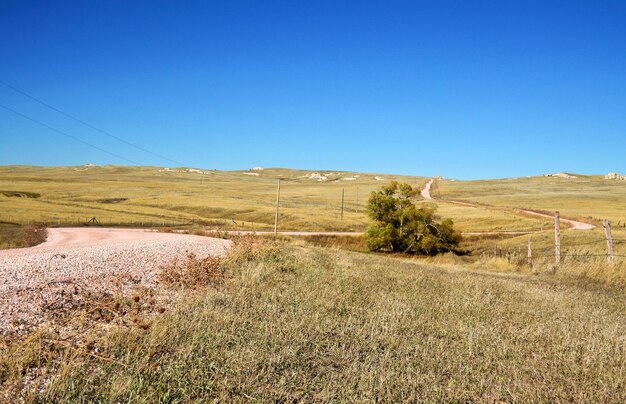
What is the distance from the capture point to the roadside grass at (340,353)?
496 centimetres

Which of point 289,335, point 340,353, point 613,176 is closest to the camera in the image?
point 340,353

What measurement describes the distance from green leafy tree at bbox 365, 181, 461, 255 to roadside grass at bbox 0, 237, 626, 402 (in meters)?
29.6

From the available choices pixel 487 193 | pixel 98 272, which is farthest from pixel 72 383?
pixel 487 193

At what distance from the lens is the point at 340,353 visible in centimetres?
630

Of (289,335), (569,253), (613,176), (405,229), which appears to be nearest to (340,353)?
(289,335)

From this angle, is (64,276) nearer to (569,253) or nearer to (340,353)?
(340,353)

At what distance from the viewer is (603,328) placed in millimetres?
8680

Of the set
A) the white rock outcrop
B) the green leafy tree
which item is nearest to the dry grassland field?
the green leafy tree

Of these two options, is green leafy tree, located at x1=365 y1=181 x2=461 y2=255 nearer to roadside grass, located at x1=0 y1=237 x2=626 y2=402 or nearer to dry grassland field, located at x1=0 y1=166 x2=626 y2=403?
dry grassland field, located at x1=0 y1=166 x2=626 y2=403

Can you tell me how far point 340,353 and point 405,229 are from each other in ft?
115

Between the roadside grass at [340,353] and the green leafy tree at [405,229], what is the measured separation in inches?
1164

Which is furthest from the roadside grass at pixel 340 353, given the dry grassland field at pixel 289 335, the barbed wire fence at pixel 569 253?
the barbed wire fence at pixel 569 253

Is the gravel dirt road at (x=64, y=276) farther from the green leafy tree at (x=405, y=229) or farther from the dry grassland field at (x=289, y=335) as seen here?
the green leafy tree at (x=405, y=229)

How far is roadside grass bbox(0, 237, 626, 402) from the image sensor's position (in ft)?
16.3
